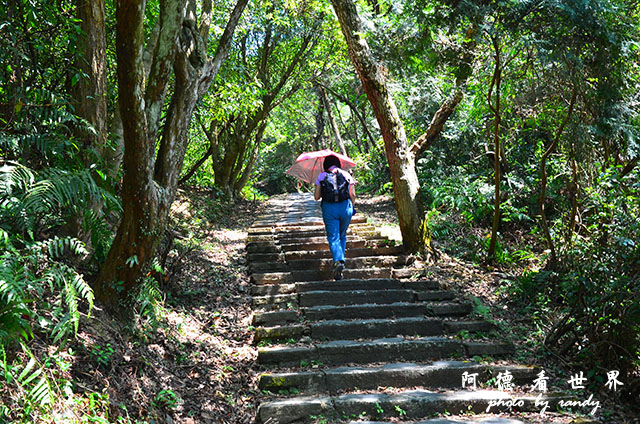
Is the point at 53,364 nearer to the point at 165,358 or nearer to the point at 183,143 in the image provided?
the point at 165,358

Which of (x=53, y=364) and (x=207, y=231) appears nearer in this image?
(x=53, y=364)

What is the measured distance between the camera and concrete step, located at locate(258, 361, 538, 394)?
179 inches

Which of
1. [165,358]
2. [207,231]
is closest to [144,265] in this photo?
[165,358]

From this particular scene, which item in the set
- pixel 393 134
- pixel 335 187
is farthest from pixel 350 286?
pixel 393 134

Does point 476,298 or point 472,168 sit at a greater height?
point 472,168

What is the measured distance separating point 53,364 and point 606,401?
4978 mm

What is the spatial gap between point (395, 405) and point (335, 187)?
11.4 feet

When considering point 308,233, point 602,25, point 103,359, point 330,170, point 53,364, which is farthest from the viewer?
point 308,233

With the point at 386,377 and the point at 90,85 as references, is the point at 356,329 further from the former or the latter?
the point at 90,85

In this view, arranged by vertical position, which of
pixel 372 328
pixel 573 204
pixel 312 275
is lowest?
pixel 372 328

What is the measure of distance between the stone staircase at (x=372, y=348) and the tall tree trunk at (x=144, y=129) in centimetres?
174

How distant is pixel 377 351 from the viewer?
512 centimetres

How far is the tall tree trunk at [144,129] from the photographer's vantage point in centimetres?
404

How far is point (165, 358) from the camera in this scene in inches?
179
